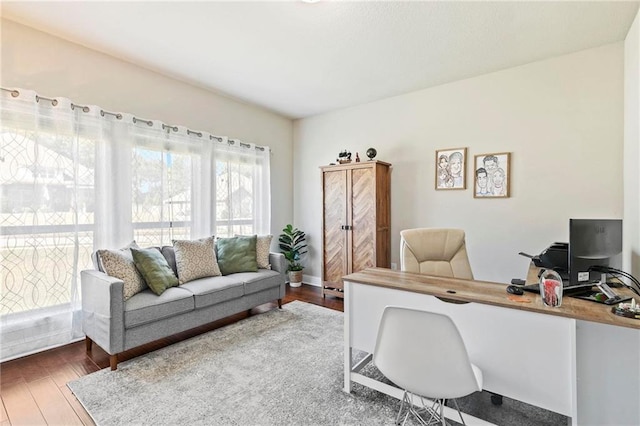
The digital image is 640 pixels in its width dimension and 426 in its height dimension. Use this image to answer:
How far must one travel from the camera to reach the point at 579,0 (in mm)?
2203

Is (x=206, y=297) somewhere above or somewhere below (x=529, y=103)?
below

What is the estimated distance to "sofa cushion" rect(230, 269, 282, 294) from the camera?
3.28m

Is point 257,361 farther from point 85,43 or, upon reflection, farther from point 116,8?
point 85,43

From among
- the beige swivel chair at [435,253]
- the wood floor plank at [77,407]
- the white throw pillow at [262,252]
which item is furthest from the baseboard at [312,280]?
the wood floor plank at [77,407]

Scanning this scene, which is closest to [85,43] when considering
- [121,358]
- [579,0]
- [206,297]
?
[206,297]

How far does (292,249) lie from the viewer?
4.87 meters

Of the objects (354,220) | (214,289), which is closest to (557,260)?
(354,220)

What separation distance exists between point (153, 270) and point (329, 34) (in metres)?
2.64

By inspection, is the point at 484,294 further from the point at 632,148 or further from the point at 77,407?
the point at 77,407

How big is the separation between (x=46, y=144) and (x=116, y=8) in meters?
1.30

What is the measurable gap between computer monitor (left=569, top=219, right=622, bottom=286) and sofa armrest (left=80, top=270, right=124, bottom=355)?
9.83 ft

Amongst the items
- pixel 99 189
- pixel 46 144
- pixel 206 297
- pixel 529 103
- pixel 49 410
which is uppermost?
pixel 529 103

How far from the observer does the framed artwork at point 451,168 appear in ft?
11.8

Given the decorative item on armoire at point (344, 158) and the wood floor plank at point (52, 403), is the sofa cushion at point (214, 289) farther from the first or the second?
the decorative item on armoire at point (344, 158)
